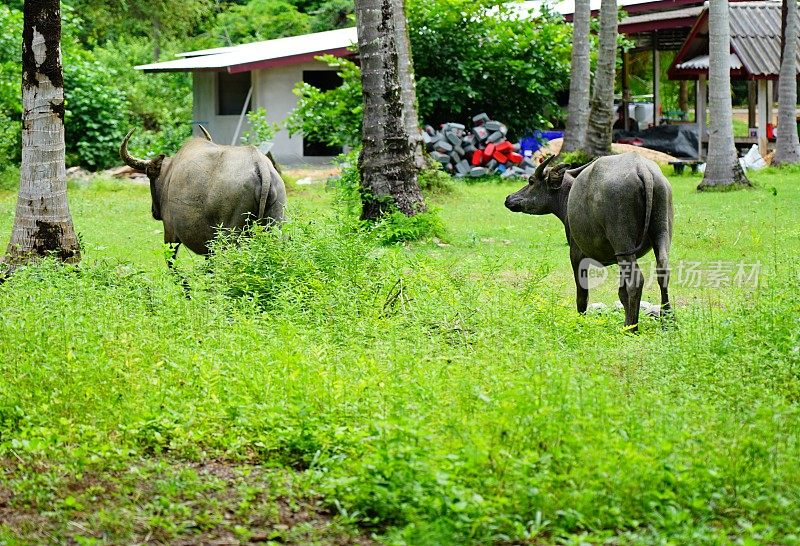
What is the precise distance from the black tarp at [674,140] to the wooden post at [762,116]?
191cm

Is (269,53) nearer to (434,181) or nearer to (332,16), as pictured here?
(434,181)

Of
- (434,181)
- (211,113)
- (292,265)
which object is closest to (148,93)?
(211,113)

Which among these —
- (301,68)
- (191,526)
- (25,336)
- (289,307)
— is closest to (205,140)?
(289,307)

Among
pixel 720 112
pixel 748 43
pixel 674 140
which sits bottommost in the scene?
pixel 674 140

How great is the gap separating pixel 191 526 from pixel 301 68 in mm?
25180

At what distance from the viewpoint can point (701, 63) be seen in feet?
90.0

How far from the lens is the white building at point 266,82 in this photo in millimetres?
28078

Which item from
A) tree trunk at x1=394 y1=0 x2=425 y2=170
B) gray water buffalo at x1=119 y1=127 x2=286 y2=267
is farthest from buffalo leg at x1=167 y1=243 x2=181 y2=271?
tree trunk at x1=394 y1=0 x2=425 y2=170

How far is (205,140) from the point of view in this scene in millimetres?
11891

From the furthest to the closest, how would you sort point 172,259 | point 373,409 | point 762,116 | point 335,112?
point 762,116 < point 335,112 < point 172,259 < point 373,409

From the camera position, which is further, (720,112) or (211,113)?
(211,113)

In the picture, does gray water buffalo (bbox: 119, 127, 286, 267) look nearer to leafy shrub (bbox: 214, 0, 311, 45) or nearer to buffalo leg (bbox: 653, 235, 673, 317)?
buffalo leg (bbox: 653, 235, 673, 317)

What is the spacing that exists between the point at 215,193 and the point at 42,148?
173 centimetres

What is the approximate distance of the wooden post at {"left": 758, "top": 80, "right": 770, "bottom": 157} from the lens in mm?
26297
